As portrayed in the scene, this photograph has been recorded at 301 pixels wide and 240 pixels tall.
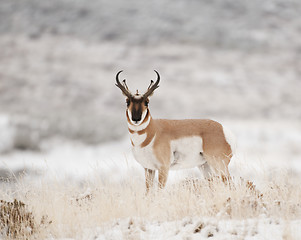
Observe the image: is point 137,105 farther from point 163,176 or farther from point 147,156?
point 163,176

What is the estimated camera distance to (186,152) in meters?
6.20

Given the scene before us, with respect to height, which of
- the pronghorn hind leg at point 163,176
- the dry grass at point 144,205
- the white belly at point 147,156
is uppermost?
the white belly at point 147,156

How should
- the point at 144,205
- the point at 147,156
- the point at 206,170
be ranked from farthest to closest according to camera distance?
the point at 206,170, the point at 147,156, the point at 144,205

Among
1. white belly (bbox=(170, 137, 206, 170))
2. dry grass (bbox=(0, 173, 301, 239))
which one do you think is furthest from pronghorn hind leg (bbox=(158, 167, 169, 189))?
white belly (bbox=(170, 137, 206, 170))

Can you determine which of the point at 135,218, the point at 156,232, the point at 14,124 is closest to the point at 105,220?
the point at 135,218

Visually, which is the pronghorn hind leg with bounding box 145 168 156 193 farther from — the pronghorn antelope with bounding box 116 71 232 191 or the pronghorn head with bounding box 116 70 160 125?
the pronghorn head with bounding box 116 70 160 125

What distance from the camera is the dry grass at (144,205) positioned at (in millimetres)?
5047

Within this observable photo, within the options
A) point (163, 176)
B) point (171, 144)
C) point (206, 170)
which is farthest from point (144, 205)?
point (206, 170)

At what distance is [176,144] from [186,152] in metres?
0.19

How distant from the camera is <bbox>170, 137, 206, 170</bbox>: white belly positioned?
20.3 feet

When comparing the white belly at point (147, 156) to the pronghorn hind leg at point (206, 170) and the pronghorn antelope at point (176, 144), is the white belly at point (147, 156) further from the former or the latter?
the pronghorn hind leg at point (206, 170)

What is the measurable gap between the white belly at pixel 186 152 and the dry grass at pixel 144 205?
1.21 feet

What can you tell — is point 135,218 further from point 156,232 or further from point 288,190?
point 288,190

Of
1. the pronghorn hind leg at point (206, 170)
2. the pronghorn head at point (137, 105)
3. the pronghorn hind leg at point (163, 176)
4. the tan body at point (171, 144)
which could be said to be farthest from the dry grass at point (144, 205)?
the pronghorn head at point (137, 105)
